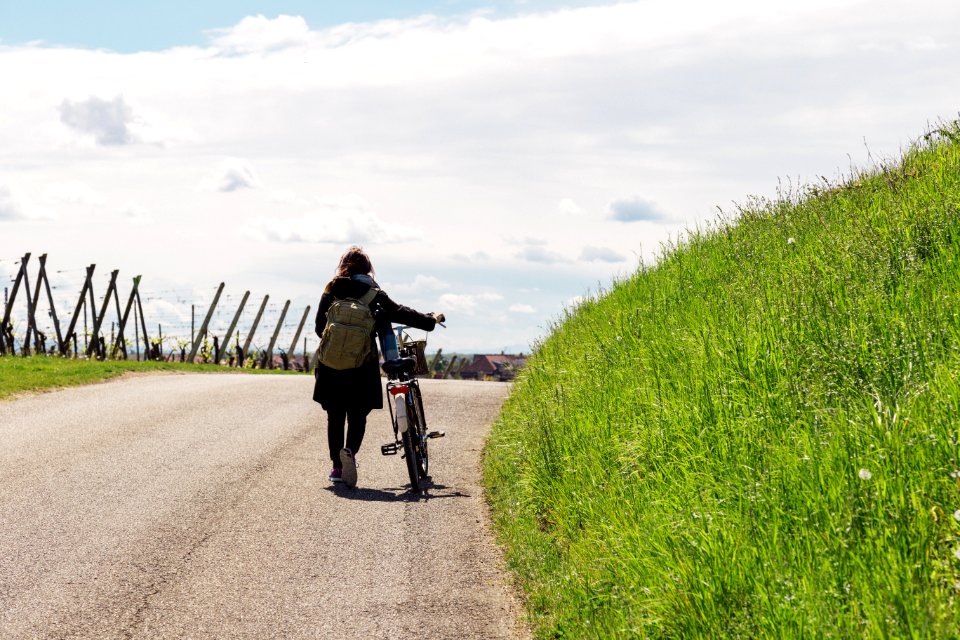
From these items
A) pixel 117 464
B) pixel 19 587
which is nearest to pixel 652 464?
pixel 19 587

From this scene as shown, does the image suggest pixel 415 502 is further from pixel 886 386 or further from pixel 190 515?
pixel 886 386

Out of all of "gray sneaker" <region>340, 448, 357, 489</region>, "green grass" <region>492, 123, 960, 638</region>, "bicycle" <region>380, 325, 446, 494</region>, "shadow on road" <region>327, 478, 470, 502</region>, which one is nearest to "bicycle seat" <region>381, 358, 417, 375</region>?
"bicycle" <region>380, 325, 446, 494</region>

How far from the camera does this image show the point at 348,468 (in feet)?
28.5

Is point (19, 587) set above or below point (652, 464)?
below

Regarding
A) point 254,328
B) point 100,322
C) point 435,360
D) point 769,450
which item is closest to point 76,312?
point 100,322

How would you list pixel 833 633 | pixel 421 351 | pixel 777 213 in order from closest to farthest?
pixel 833 633
pixel 421 351
pixel 777 213

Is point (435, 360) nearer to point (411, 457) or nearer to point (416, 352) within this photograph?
point (416, 352)

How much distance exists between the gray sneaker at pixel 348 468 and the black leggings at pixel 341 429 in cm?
18

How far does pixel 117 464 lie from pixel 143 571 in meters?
3.65

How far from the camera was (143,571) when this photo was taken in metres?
5.93

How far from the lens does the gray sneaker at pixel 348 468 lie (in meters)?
8.65

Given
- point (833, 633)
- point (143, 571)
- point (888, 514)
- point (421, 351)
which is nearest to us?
point (833, 633)

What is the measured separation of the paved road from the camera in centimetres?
521

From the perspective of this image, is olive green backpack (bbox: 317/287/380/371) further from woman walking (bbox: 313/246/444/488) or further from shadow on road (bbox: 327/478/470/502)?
shadow on road (bbox: 327/478/470/502)
